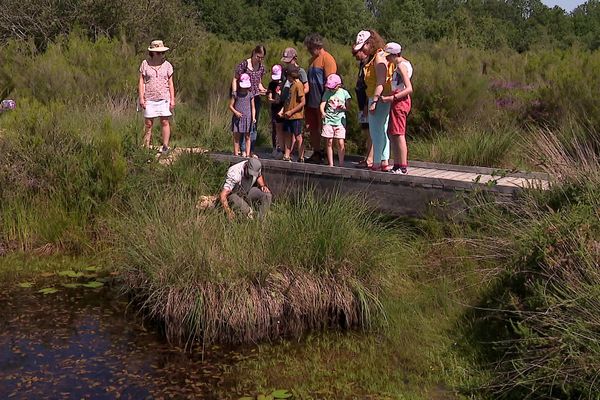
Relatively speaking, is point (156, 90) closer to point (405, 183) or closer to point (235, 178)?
point (235, 178)

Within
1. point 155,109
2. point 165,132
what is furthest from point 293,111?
point 155,109

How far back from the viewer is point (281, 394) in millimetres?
5531

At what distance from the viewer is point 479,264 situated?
702 cm

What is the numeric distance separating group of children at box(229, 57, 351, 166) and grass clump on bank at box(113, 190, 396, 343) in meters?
2.13

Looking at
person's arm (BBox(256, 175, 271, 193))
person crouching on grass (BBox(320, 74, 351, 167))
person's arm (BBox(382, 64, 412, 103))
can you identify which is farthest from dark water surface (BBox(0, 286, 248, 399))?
person's arm (BBox(382, 64, 412, 103))

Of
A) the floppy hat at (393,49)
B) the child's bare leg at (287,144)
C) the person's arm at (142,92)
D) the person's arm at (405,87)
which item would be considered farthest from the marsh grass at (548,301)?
the person's arm at (142,92)

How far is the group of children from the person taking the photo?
9156 mm

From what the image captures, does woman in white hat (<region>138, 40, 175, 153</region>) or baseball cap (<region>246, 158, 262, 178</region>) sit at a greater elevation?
woman in white hat (<region>138, 40, 175, 153</region>)

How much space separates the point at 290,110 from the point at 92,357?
14.4ft

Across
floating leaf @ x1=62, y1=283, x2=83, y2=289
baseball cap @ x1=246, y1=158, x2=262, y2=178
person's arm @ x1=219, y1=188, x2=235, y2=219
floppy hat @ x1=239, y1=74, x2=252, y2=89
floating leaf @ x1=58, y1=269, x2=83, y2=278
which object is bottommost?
floating leaf @ x1=62, y1=283, x2=83, y2=289

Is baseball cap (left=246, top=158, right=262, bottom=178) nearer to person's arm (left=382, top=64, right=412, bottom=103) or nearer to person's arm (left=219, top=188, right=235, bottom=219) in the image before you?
person's arm (left=219, top=188, right=235, bottom=219)

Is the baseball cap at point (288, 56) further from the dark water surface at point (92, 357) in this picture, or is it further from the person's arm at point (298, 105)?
the dark water surface at point (92, 357)

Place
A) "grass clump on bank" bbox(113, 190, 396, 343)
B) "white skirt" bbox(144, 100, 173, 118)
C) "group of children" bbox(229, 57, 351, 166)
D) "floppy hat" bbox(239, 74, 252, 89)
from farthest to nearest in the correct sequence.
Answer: "white skirt" bbox(144, 100, 173, 118), "floppy hat" bbox(239, 74, 252, 89), "group of children" bbox(229, 57, 351, 166), "grass clump on bank" bbox(113, 190, 396, 343)

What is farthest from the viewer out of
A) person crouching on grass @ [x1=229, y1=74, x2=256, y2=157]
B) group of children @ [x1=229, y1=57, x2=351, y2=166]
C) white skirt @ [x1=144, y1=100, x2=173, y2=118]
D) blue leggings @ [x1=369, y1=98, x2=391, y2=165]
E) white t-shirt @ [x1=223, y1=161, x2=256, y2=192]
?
white skirt @ [x1=144, y1=100, x2=173, y2=118]
